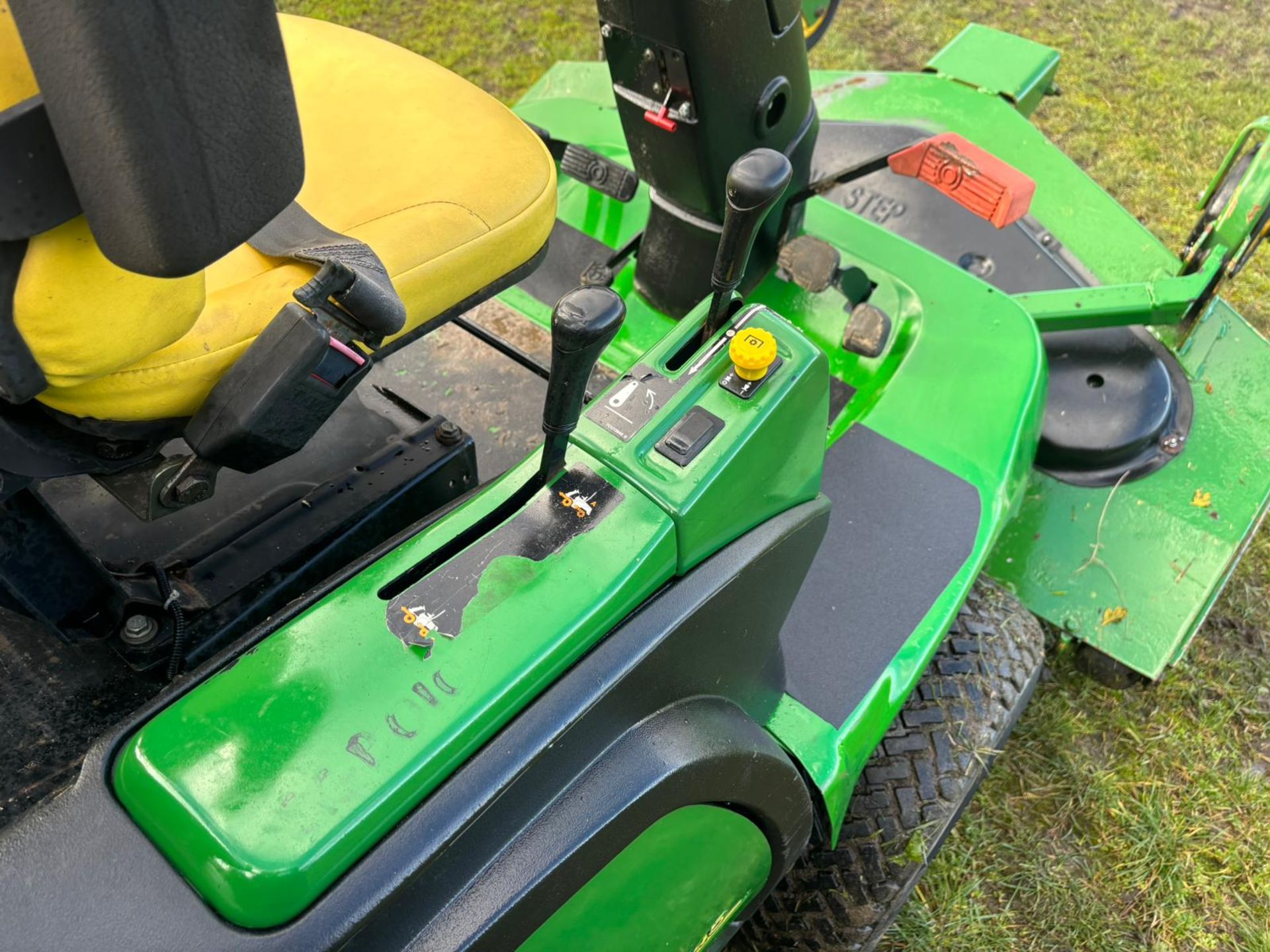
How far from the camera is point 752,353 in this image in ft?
3.25

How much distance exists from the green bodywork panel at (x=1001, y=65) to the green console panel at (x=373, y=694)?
1.71 metres

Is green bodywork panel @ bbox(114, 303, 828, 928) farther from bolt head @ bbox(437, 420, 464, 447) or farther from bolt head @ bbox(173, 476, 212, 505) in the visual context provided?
bolt head @ bbox(437, 420, 464, 447)

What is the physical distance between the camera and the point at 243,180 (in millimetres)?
717

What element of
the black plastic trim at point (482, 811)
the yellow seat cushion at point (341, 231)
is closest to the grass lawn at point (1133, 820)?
the black plastic trim at point (482, 811)

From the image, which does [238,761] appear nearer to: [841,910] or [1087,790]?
[841,910]

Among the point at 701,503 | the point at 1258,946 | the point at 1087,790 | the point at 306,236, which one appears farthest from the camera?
the point at 1087,790

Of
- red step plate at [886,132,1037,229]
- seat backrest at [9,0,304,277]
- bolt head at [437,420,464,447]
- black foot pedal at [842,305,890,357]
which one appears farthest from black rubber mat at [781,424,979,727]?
seat backrest at [9,0,304,277]

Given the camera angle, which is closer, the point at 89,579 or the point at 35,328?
the point at 35,328

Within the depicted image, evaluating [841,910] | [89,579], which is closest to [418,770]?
[89,579]

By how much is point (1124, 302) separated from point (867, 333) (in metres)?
0.47

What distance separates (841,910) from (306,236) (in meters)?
1.04

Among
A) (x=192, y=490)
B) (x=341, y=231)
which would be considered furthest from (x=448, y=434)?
(x=192, y=490)

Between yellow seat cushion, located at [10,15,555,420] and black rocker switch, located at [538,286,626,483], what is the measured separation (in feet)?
0.96

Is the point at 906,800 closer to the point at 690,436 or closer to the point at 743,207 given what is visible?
the point at 690,436
